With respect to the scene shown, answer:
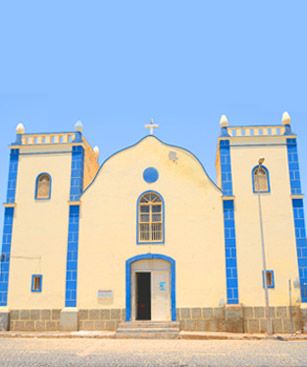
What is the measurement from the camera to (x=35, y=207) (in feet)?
63.2

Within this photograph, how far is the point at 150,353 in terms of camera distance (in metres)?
11.6

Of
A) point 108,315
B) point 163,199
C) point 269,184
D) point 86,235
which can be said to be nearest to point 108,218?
point 86,235

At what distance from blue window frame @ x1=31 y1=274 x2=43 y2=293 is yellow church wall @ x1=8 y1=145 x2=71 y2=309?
0.40 ft

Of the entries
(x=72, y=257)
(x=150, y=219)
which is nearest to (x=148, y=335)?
(x=72, y=257)

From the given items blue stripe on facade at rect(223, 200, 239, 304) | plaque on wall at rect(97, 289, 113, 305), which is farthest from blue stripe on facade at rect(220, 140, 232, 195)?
plaque on wall at rect(97, 289, 113, 305)

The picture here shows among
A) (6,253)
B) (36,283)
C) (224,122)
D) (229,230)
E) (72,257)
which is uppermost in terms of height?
(224,122)

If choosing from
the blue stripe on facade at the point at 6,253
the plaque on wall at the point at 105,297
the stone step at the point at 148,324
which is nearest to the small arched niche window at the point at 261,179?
the stone step at the point at 148,324

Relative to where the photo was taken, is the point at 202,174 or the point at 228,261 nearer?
the point at 228,261

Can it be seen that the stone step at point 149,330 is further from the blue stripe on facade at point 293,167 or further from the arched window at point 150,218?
the blue stripe on facade at point 293,167

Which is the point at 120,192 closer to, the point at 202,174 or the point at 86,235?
the point at 86,235

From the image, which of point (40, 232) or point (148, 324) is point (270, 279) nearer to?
point (148, 324)

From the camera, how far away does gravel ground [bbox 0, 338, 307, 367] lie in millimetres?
9920

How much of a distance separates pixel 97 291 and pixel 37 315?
261 centimetres

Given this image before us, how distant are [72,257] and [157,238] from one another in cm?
358
